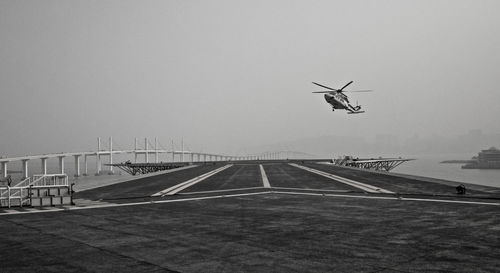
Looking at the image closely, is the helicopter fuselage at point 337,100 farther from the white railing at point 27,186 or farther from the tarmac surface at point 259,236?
the white railing at point 27,186

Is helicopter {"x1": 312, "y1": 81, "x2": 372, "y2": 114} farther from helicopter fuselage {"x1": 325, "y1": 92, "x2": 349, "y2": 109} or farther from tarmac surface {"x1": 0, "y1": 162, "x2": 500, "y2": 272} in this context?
tarmac surface {"x1": 0, "y1": 162, "x2": 500, "y2": 272}

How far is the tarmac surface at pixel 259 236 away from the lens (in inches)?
303

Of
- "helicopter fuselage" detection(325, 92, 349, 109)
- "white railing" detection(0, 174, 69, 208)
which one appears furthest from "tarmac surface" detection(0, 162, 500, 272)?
"helicopter fuselage" detection(325, 92, 349, 109)

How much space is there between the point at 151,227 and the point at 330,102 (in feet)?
182

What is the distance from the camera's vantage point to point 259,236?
1057 cm

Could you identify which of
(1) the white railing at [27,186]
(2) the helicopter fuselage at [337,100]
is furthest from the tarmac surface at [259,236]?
(2) the helicopter fuselage at [337,100]

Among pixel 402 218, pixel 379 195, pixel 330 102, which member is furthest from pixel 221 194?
pixel 330 102

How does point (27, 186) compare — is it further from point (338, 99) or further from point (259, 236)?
point (338, 99)

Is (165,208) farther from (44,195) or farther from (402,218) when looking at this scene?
(402,218)

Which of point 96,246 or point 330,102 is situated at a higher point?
point 330,102

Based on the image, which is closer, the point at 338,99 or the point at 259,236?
the point at 259,236

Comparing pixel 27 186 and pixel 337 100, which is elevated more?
pixel 337 100

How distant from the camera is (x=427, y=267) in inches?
286

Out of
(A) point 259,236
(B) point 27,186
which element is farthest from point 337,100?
(A) point 259,236
